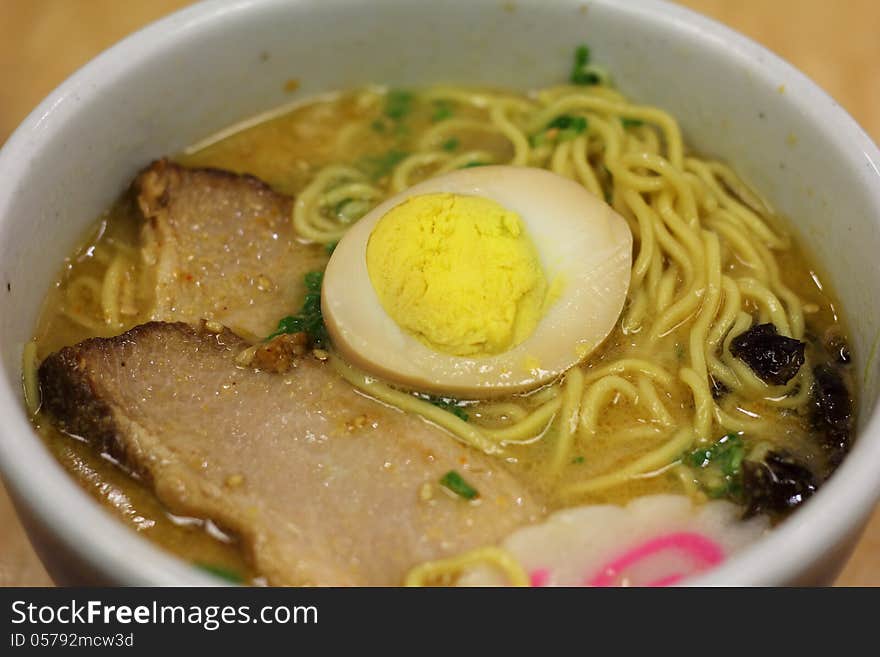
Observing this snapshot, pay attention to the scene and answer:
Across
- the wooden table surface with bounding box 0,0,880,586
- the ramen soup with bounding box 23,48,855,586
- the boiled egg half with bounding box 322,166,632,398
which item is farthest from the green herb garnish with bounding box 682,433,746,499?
the wooden table surface with bounding box 0,0,880,586

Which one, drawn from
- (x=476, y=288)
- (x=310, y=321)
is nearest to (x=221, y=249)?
(x=310, y=321)

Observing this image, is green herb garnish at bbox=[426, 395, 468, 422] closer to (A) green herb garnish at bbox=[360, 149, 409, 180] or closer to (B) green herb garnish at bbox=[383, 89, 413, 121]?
(A) green herb garnish at bbox=[360, 149, 409, 180]

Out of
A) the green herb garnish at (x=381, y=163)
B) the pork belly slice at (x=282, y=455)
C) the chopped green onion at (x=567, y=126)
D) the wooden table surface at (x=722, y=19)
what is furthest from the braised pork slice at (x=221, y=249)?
→ the wooden table surface at (x=722, y=19)

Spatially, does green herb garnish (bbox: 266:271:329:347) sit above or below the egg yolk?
below

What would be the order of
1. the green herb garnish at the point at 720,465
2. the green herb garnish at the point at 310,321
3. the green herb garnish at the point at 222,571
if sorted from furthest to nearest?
the green herb garnish at the point at 310,321, the green herb garnish at the point at 720,465, the green herb garnish at the point at 222,571

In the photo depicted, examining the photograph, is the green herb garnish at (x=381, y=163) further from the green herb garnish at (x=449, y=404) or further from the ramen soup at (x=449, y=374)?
the green herb garnish at (x=449, y=404)

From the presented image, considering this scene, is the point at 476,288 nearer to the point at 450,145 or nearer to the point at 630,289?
the point at 630,289

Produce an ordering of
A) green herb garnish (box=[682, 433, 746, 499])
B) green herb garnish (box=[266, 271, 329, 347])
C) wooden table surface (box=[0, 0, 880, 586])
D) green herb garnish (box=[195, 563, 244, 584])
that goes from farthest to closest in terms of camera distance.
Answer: wooden table surface (box=[0, 0, 880, 586])
green herb garnish (box=[266, 271, 329, 347])
green herb garnish (box=[682, 433, 746, 499])
green herb garnish (box=[195, 563, 244, 584])
